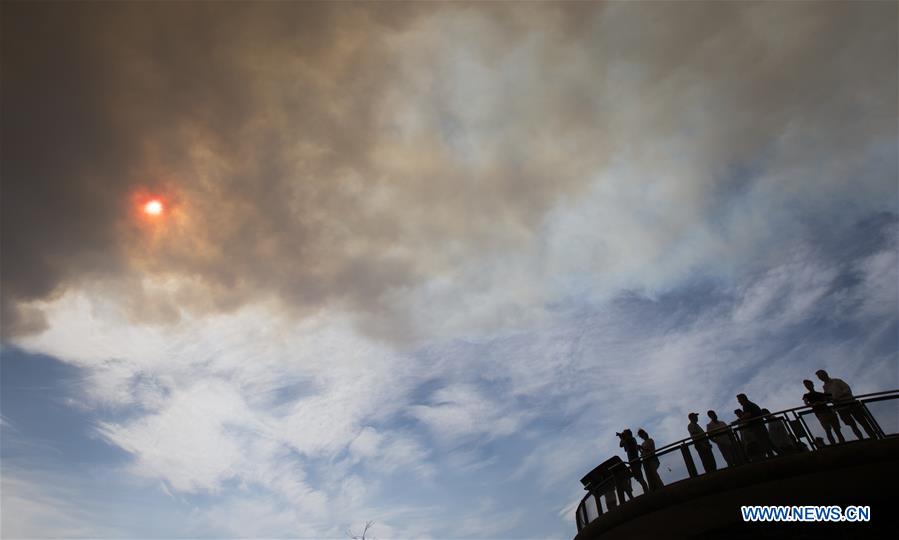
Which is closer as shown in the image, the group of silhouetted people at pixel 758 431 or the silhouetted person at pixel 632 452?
the group of silhouetted people at pixel 758 431

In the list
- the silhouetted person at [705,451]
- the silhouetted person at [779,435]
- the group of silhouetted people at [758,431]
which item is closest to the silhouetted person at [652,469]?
the group of silhouetted people at [758,431]

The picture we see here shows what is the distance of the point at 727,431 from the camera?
1209 cm

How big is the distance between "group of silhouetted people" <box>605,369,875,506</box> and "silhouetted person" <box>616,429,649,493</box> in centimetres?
3

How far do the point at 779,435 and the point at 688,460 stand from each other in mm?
2395

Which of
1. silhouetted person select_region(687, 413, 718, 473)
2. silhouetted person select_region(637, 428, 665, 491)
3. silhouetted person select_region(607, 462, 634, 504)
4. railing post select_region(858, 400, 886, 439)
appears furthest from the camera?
silhouetted person select_region(607, 462, 634, 504)

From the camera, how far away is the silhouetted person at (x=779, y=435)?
37.2ft

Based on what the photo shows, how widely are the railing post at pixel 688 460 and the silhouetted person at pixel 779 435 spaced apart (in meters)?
2.10

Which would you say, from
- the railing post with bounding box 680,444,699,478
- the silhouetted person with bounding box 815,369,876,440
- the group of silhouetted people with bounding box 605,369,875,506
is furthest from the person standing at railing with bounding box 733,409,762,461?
the silhouetted person with bounding box 815,369,876,440

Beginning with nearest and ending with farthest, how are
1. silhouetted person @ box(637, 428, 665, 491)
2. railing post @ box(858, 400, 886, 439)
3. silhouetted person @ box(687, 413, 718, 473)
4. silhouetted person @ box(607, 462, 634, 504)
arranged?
railing post @ box(858, 400, 886, 439)
silhouetted person @ box(687, 413, 718, 473)
silhouetted person @ box(637, 428, 665, 491)
silhouetted person @ box(607, 462, 634, 504)

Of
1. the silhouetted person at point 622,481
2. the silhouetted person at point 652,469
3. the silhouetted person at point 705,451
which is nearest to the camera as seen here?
the silhouetted person at point 705,451

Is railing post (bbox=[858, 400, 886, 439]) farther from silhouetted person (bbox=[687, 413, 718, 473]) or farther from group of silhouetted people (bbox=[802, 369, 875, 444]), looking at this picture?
silhouetted person (bbox=[687, 413, 718, 473])

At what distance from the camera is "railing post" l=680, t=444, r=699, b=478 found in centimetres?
1244

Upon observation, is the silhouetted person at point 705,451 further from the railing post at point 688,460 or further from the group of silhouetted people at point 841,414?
the group of silhouetted people at point 841,414

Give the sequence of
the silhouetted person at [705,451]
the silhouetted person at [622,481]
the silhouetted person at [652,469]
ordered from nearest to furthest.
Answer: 1. the silhouetted person at [705,451]
2. the silhouetted person at [652,469]
3. the silhouetted person at [622,481]
